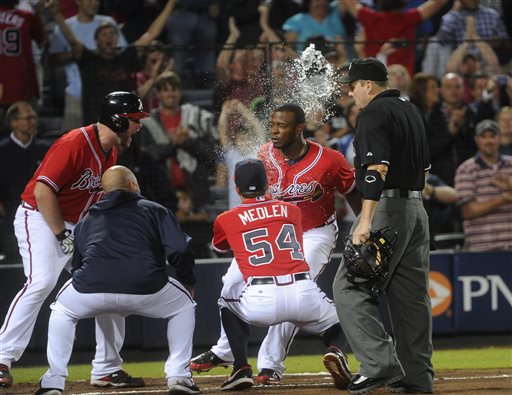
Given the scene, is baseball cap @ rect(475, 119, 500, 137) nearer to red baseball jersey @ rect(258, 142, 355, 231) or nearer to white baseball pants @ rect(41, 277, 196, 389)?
red baseball jersey @ rect(258, 142, 355, 231)

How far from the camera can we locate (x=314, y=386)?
23.1ft

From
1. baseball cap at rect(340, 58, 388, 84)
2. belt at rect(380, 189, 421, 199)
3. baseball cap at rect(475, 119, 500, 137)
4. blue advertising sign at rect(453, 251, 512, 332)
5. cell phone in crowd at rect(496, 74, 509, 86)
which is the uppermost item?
baseball cap at rect(340, 58, 388, 84)

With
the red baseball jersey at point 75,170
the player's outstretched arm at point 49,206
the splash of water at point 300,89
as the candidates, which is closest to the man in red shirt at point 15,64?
the splash of water at point 300,89

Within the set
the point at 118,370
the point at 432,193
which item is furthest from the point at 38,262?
the point at 432,193

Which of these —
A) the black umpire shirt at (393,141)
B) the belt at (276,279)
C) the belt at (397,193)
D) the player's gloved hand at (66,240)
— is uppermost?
the black umpire shirt at (393,141)

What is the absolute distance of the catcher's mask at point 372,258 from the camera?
6.03m

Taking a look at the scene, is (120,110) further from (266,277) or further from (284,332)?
(284,332)

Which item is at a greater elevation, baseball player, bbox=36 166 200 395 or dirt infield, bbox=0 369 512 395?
baseball player, bbox=36 166 200 395

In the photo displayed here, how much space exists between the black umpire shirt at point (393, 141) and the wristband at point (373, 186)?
92 millimetres

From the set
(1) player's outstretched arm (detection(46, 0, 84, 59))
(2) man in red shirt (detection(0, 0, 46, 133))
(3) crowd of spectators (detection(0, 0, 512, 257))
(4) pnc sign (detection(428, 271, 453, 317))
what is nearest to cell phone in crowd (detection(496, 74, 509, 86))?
(3) crowd of spectators (detection(0, 0, 512, 257))

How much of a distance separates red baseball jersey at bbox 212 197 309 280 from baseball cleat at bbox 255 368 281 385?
86cm

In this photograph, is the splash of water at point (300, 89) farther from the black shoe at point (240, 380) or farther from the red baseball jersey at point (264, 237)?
the black shoe at point (240, 380)

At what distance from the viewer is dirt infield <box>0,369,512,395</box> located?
6684 millimetres

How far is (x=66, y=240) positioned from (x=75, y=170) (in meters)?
0.48
